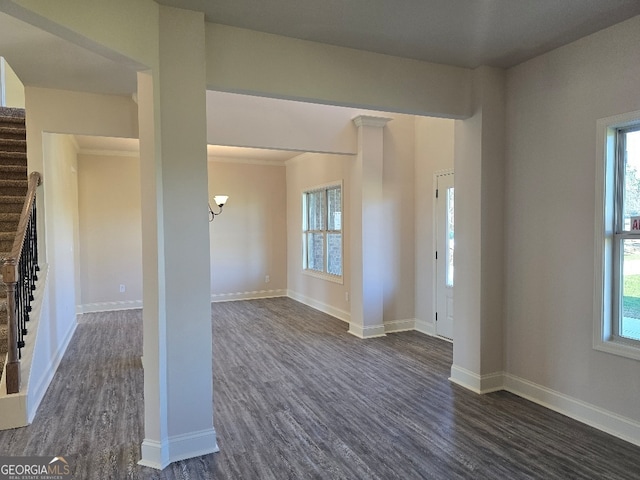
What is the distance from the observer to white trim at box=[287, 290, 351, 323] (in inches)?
248

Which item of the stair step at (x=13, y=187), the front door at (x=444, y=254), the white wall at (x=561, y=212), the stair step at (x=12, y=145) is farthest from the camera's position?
the front door at (x=444, y=254)

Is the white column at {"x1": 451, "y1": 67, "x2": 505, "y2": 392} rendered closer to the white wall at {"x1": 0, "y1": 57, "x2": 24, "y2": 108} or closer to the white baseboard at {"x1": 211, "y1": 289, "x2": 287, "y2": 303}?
the white baseboard at {"x1": 211, "y1": 289, "x2": 287, "y2": 303}

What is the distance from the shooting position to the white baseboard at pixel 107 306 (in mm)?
6809

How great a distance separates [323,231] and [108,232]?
368cm

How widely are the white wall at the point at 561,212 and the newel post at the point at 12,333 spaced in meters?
3.92

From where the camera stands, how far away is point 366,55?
3152mm

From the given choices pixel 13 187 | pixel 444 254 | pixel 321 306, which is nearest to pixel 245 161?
pixel 321 306

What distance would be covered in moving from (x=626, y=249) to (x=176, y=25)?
334 centimetres

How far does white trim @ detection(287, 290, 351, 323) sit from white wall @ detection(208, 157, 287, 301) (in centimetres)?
45

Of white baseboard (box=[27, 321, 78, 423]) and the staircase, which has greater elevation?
the staircase

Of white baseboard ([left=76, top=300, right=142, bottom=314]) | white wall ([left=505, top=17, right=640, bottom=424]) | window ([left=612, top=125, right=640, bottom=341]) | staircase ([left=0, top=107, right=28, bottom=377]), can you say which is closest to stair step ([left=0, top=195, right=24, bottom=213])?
staircase ([left=0, top=107, right=28, bottom=377])

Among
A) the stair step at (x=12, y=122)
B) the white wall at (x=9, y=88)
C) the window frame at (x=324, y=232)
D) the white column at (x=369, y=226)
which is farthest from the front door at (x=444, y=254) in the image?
the white wall at (x=9, y=88)

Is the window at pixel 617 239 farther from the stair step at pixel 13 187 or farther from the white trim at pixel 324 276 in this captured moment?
the stair step at pixel 13 187

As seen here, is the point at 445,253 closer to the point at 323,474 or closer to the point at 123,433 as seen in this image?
the point at 323,474
